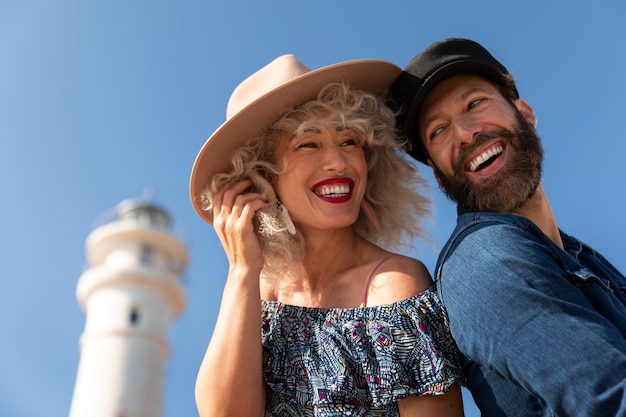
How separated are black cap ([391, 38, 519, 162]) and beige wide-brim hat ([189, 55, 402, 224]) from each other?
15cm

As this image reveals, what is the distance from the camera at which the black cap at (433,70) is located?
3.81 meters

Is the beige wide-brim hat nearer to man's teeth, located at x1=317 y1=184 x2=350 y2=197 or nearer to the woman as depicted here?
the woman

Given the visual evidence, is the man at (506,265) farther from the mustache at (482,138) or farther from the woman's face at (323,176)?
the woman's face at (323,176)

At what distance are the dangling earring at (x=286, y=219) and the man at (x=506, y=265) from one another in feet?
2.67

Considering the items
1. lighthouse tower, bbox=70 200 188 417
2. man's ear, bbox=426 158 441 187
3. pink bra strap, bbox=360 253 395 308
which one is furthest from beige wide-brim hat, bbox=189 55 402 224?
lighthouse tower, bbox=70 200 188 417

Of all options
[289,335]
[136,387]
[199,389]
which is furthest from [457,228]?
[136,387]

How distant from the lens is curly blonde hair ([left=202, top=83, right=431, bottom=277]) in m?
3.91

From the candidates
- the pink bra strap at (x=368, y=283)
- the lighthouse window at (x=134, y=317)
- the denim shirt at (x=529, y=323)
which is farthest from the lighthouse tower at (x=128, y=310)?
the denim shirt at (x=529, y=323)

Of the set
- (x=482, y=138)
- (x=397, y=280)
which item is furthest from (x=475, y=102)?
(x=397, y=280)

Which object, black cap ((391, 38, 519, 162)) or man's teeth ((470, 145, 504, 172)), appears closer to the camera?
man's teeth ((470, 145, 504, 172))

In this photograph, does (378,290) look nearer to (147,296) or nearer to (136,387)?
(136,387)

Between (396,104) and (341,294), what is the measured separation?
117 centimetres

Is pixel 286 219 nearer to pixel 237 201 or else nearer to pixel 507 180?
pixel 237 201

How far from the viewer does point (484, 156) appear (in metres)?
3.67
